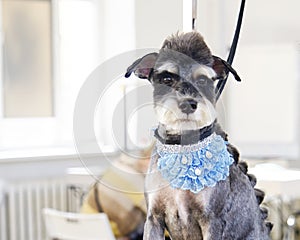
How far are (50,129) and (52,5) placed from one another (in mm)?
459

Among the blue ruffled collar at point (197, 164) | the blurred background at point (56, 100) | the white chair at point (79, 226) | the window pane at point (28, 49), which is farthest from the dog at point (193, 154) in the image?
the window pane at point (28, 49)

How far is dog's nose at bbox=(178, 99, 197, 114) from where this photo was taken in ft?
1.48

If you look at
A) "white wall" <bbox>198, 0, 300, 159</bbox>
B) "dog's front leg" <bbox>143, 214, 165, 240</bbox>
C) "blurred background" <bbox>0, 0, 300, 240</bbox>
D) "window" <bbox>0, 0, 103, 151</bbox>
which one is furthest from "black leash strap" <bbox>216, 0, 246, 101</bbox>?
"window" <bbox>0, 0, 103, 151</bbox>

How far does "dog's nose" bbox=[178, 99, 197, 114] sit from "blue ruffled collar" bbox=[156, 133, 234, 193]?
34mm

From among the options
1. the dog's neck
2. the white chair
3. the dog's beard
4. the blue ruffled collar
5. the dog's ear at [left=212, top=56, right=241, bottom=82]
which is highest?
the dog's ear at [left=212, top=56, right=241, bottom=82]

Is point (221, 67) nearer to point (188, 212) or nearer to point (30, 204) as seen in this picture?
point (188, 212)

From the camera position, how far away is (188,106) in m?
0.45

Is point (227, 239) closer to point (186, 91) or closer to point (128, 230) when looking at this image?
point (186, 91)

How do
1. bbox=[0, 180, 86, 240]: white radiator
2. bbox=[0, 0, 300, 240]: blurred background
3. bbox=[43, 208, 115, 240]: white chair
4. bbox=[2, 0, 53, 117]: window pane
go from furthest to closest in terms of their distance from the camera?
bbox=[0, 180, 86, 240]: white radiator < bbox=[2, 0, 53, 117]: window pane < bbox=[43, 208, 115, 240]: white chair < bbox=[0, 0, 300, 240]: blurred background

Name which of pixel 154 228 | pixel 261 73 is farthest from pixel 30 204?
pixel 154 228

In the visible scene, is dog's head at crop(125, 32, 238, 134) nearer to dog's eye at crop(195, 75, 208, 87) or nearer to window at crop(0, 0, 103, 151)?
dog's eye at crop(195, 75, 208, 87)

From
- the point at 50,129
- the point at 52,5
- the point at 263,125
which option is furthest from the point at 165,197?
the point at 52,5

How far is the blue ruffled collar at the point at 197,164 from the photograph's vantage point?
467 mm

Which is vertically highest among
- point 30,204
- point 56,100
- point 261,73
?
point 261,73
